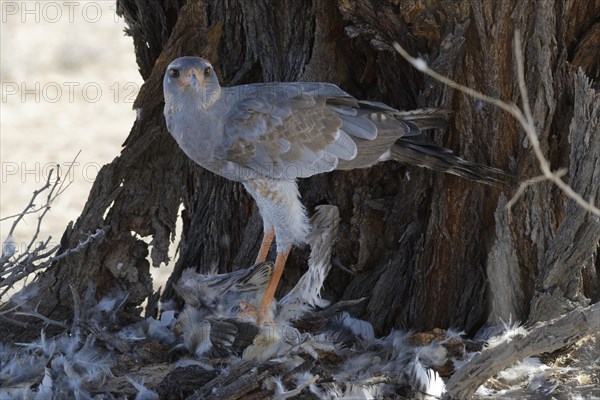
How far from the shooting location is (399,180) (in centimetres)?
550

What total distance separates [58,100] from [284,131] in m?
7.95

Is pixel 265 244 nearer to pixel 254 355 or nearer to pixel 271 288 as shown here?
pixel 271 288

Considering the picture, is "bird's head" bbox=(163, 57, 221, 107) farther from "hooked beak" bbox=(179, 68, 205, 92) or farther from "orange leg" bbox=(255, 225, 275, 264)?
"orange leg" bbox=(255, 225, 275, 264)

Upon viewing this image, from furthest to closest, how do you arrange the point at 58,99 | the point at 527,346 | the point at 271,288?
the point at 58,99
the point at 271,288
the point at 527,346

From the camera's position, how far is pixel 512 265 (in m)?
5.07

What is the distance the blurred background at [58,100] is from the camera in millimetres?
10141

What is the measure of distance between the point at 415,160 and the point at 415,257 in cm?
58

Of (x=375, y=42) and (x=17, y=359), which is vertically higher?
(x=375, y=42)

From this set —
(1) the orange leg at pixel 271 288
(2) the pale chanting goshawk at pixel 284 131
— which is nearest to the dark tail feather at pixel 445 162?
(2) the pale chanting goshawk at pixel 284 131

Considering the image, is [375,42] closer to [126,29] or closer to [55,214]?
[126,29]

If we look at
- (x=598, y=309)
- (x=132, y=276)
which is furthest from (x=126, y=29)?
(x=598, y=309)

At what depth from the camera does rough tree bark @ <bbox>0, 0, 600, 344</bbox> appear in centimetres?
491

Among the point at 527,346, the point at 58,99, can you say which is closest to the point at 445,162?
the point at 527,346

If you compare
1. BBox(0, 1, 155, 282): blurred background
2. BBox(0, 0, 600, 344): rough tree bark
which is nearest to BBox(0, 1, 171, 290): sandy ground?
BBox(0, 1, 155, 282): blurred background
